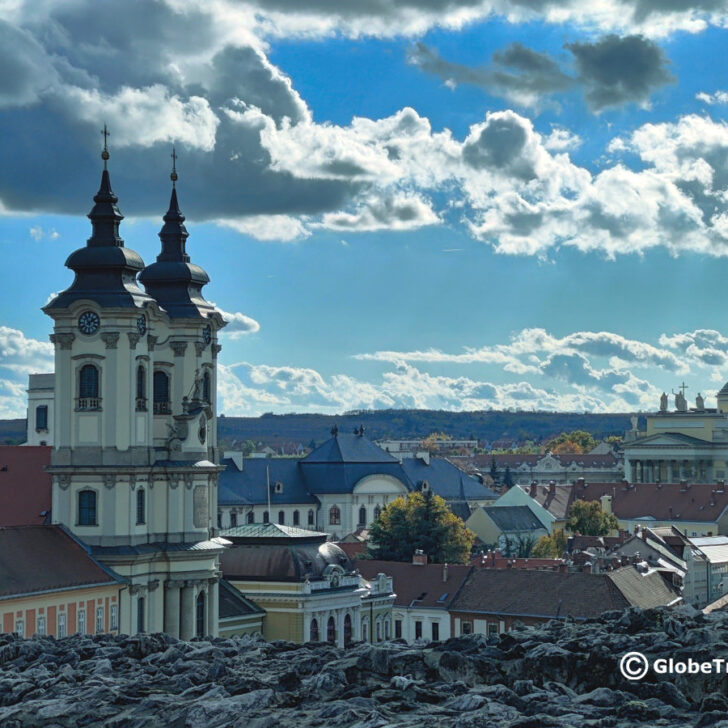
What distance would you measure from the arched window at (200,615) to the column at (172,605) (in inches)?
35.5

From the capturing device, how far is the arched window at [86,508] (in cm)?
6288

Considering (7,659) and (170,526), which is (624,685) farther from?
(170,526)

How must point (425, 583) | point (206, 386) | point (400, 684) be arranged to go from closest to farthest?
1. point (400, 684)
2. point (206, 386)
3. point (425, 583)

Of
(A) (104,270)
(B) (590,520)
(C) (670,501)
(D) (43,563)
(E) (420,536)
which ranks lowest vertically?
(D) (43,563)

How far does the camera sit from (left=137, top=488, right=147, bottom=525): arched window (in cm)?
6375

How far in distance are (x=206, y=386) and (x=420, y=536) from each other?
34528 millimetres

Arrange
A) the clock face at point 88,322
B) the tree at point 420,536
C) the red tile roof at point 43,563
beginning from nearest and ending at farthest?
the red tile roof at point 43,563
the clock face at point 88,322
the tree at point 420,536

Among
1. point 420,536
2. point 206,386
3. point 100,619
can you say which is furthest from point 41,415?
point 100,619

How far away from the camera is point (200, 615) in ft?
216

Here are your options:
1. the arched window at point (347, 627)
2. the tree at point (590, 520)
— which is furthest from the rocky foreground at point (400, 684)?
the tree at point (590, 520)

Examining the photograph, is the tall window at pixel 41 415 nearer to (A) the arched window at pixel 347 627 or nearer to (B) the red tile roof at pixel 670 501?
(A) the arched window at pixel 347 627

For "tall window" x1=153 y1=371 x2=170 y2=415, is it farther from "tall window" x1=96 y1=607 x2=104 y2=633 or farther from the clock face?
"tall window" x1=96 y1=607 x2=104 y2=633

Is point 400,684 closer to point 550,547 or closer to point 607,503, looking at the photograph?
point 550,547

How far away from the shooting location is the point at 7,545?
5803 centimetres
